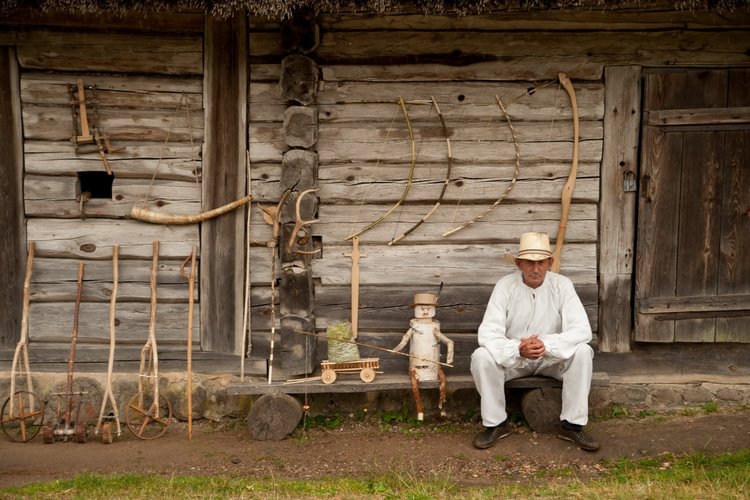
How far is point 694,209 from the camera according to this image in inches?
240

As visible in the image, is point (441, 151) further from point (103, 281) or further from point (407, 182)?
point (103, 281)

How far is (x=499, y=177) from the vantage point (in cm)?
612

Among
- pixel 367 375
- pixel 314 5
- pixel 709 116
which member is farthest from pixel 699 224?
pixel 314 5

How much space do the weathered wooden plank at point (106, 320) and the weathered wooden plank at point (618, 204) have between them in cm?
313

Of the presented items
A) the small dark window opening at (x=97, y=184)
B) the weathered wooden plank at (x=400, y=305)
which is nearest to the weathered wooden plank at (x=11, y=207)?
the small dark window opening at (x=97, y=184)

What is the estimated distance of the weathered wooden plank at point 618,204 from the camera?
607 centimetres

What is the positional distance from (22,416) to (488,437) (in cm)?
330

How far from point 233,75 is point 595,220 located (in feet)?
9.58

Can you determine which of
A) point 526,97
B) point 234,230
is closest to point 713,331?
point 526,97

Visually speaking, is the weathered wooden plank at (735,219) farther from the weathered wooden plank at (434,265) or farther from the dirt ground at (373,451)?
the weathered wooden plank at (434,265)

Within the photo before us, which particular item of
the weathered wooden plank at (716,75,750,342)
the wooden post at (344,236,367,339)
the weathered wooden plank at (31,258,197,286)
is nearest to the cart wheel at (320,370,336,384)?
the wooden post at (344,236,367,339)

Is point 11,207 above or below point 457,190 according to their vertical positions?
below

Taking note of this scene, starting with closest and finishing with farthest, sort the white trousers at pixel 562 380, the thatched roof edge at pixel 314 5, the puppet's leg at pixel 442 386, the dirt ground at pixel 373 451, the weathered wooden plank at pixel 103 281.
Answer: the dirt ground at pixel 373 451
the thatched roof edge at pixel 314 5
the white trousers at pixel 562 380
the puppet's leg at pixel 442 386
the weathered wooden plank at pixel 103 281

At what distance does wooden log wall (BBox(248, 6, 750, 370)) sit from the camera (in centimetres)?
604
